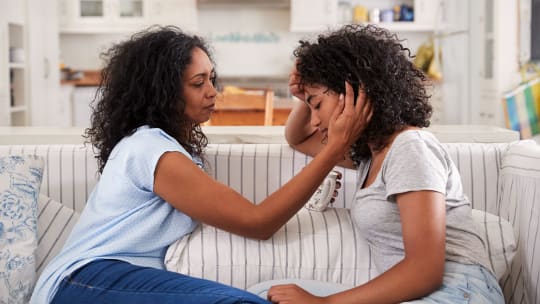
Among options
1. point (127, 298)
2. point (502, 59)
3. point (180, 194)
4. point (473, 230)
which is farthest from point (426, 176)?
point (502, 59)

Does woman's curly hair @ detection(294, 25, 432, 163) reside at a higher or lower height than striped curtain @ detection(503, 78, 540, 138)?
higher

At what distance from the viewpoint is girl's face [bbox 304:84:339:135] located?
5.39 ft

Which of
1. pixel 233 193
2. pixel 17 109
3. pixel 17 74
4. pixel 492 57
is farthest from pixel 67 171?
pixel 492 57

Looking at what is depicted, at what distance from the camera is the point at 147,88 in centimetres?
181

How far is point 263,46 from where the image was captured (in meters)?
7.30

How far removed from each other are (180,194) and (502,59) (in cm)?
415

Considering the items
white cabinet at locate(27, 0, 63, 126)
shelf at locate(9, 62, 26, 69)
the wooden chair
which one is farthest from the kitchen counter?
white cabinet at locate(27, 0, 63, 126)

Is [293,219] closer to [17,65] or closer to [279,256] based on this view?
[279,256]

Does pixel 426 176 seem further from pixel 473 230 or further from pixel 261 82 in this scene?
pixel 261 82

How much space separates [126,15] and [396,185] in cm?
608

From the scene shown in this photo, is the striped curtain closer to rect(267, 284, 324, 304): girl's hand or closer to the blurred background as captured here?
the blurred background

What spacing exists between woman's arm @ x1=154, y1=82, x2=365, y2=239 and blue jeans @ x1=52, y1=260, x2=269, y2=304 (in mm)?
158

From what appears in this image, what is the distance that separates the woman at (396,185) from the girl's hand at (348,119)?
0.01 meters

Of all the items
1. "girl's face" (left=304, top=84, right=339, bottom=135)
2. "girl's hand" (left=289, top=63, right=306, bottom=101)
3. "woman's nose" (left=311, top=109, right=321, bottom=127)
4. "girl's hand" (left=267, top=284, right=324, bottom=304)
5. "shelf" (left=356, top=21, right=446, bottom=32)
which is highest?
"shelf" (left=356, top=21, right=446, bottom=32)
